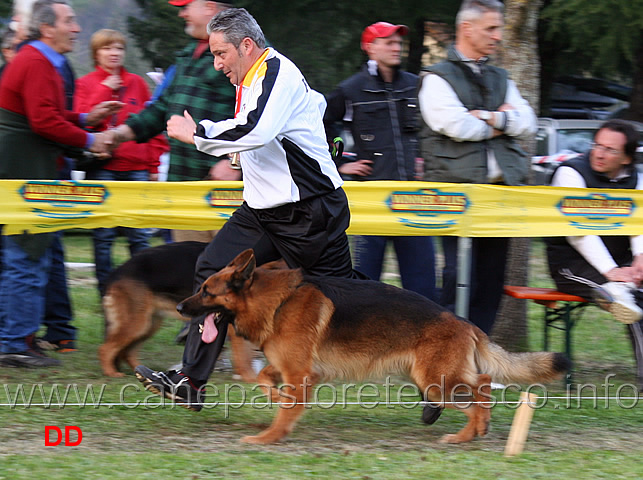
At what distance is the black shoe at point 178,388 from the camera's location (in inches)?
169

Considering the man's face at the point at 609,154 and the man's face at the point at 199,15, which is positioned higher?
the man's face at the point at 199,15

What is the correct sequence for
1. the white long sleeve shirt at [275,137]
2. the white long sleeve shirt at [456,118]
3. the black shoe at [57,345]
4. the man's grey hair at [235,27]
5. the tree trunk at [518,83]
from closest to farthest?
1. the white long sleeve shirt at [275,137]
2. the man's grey hair at [235,27]
3. the white long sleeve shirt at [456,118]
4. the black shoe at [57,345]
5. the tree trunk at [518,83]

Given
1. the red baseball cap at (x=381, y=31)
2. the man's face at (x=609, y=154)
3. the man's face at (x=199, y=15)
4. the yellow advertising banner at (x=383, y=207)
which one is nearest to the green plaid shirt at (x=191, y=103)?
the man's face at (x=199, y=15)

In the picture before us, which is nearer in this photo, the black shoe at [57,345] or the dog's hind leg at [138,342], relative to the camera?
the dog's hind leg at [138,342]

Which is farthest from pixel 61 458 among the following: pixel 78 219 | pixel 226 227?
pixel 78 219

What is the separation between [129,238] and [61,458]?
2.97 meters

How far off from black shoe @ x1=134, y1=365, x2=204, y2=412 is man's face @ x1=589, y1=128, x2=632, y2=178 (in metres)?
2.94

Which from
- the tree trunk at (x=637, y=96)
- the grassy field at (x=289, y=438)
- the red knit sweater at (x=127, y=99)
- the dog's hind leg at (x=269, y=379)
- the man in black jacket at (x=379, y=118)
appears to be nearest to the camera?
the grassy field at (x=289, y=438)

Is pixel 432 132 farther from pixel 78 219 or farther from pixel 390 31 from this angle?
pixel 78 219

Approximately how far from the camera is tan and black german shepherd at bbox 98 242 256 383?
211 inches

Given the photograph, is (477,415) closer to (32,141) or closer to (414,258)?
(414,258)

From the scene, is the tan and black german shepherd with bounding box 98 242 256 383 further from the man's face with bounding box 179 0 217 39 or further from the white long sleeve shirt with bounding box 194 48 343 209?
the man's face with bounding box 179 0 217 39

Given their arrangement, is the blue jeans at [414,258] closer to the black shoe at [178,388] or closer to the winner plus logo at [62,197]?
the winner plus logo at [62,197]

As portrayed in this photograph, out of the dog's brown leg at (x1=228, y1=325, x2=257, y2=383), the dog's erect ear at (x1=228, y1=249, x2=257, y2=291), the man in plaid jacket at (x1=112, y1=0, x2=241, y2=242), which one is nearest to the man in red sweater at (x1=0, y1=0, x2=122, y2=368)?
the man in plaid jacket at (x1=112, y1=0, x2=241, y2=242)
